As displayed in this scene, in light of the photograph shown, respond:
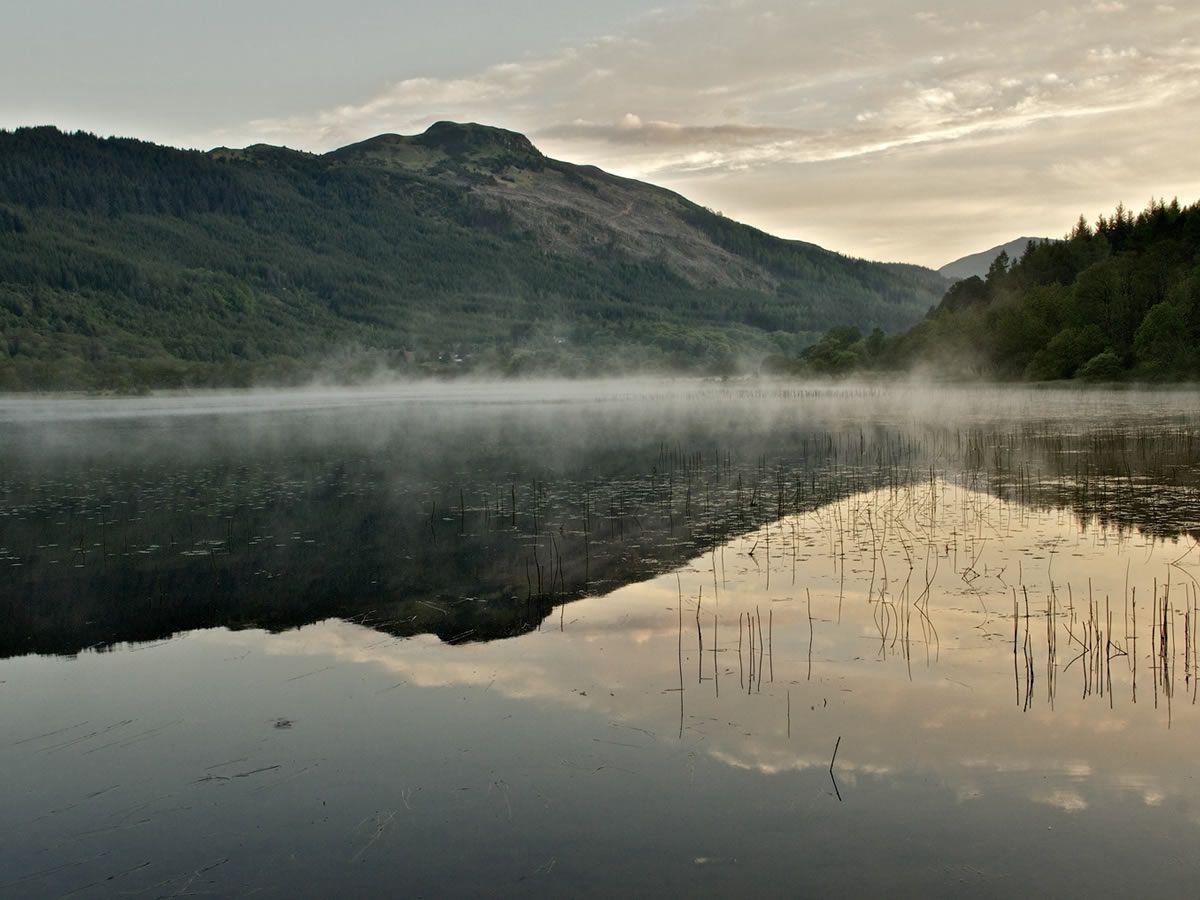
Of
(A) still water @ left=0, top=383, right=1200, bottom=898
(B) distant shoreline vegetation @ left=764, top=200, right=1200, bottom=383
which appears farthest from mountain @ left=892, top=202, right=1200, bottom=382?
(A) still water @ left=0, top=383, right=1200, bottom=898

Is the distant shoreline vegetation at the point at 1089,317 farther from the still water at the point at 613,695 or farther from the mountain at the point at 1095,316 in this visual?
the still water at the point at 613,695

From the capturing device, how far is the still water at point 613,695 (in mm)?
8531

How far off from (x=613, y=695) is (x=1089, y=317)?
4400 inches

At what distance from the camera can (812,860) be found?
8.35m

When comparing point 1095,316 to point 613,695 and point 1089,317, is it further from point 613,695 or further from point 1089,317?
point 613,695

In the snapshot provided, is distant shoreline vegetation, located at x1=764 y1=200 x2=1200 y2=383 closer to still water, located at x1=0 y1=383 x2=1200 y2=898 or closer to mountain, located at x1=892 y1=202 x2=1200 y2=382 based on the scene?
mountain, located at x1=892 y1=202 x2=1200 y2=382

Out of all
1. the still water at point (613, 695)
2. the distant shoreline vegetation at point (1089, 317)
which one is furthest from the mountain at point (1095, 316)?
the still water at point (613, 695)

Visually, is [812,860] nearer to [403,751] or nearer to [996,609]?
[403,751]

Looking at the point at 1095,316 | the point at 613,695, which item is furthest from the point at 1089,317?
the point at 613,695

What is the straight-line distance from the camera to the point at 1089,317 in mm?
110750

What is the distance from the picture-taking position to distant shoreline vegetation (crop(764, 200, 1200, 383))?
97.1 metres

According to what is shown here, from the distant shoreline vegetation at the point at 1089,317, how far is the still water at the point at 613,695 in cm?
7728

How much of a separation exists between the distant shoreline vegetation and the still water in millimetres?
77281

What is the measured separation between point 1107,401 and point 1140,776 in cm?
7631
